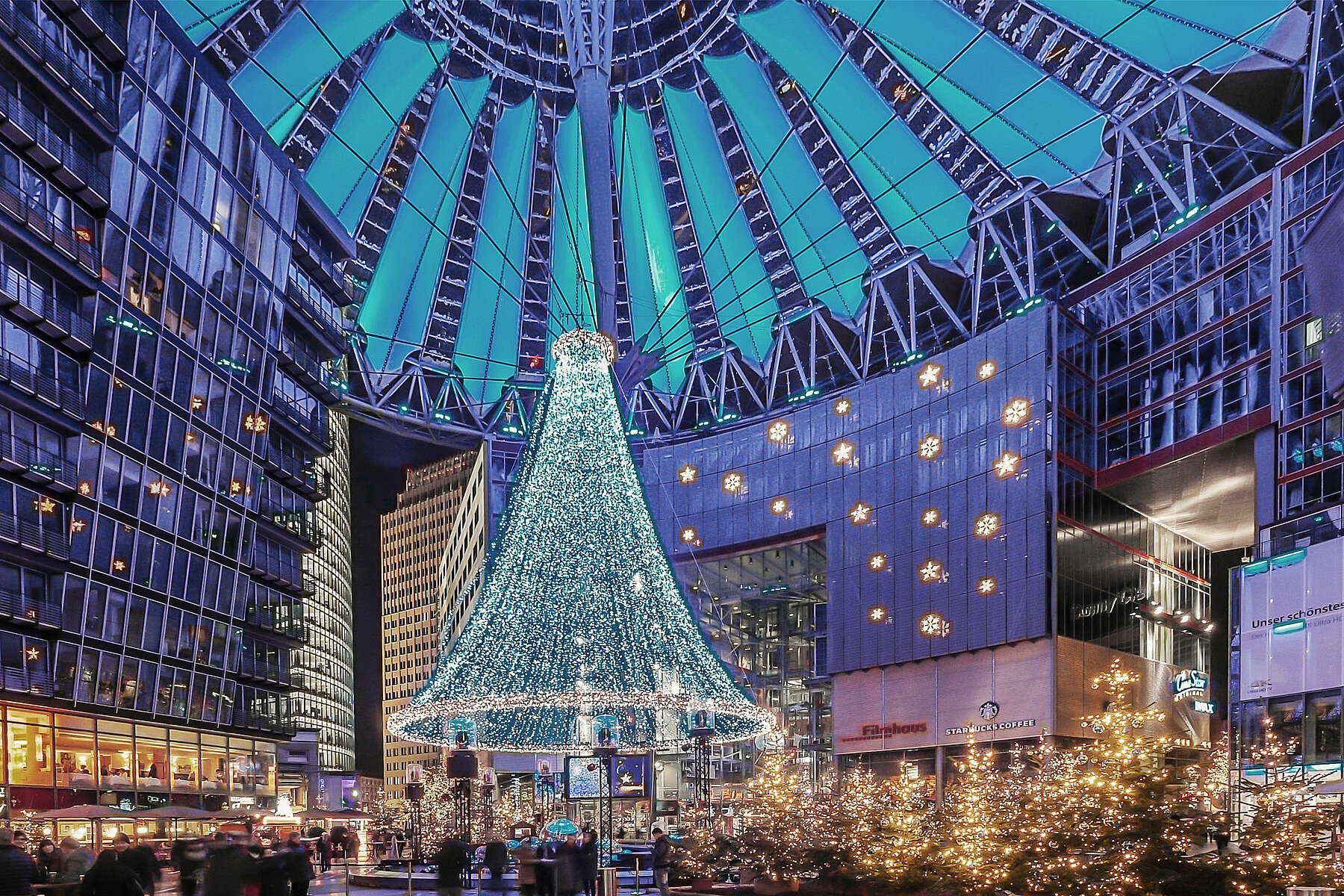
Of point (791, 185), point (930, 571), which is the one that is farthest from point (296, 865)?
point (930, 571)

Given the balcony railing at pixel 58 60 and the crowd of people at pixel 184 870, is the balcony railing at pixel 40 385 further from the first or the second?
the crowd of people at pixel 184 870

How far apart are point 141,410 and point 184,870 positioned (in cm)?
2910

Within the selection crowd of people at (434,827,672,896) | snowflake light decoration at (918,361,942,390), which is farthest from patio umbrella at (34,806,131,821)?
snowflake light decoration at (918,361,942,390)

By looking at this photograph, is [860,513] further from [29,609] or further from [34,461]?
[29,609]

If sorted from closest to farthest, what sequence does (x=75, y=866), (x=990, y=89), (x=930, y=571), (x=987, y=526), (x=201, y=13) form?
(x=75, y=866) → (x=201, y=13) → (x=990, y=89) → (x=987, y=526) → (x=930, y=571)

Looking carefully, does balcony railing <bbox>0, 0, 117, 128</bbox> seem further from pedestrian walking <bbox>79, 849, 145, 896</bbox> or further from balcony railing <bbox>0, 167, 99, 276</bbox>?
pedestrian walking <bbox>79, 849, 145, 896</bbox>

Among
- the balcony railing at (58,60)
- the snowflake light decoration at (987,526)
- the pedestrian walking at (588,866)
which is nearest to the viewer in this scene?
the pedestrian walking at (588,866)

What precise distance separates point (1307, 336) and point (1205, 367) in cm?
575

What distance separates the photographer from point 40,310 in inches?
1620

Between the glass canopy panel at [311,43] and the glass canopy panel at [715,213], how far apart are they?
12786 mm

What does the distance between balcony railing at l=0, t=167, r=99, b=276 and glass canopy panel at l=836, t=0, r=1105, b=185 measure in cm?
2717

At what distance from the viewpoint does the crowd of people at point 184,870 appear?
535 inches

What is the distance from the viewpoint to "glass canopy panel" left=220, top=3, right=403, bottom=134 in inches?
1736

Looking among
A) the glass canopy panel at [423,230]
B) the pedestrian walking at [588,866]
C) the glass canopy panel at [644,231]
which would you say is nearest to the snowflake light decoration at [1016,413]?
the glass canopy panel at [644,231]
